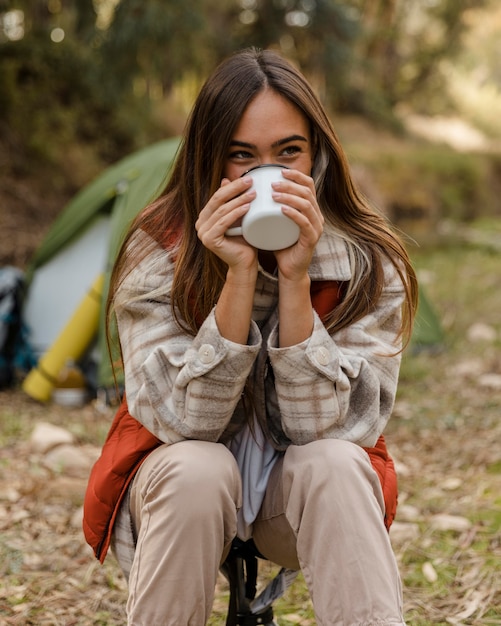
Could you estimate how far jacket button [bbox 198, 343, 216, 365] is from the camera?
4.94 ft

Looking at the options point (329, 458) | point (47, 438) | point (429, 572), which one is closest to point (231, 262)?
point (329, 458)

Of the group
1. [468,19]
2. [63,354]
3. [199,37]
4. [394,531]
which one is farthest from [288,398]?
[468,19]

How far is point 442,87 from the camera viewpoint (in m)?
18.1

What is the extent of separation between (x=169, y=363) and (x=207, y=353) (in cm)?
12

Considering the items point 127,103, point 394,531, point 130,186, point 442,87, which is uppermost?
point 442,87

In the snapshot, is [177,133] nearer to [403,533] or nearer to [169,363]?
[403,533]

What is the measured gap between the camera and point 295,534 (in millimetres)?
1512

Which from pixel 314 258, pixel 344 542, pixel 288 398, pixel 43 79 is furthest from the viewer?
pixel 43 79

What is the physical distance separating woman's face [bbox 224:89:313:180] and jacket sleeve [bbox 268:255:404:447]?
34 cm

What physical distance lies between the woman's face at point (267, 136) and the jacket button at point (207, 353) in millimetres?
372

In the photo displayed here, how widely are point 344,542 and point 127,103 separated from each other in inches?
252

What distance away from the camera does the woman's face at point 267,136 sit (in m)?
1.62

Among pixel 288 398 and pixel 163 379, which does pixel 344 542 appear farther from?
pixel 163 379

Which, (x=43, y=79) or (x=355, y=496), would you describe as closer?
(x=355, y=496)
